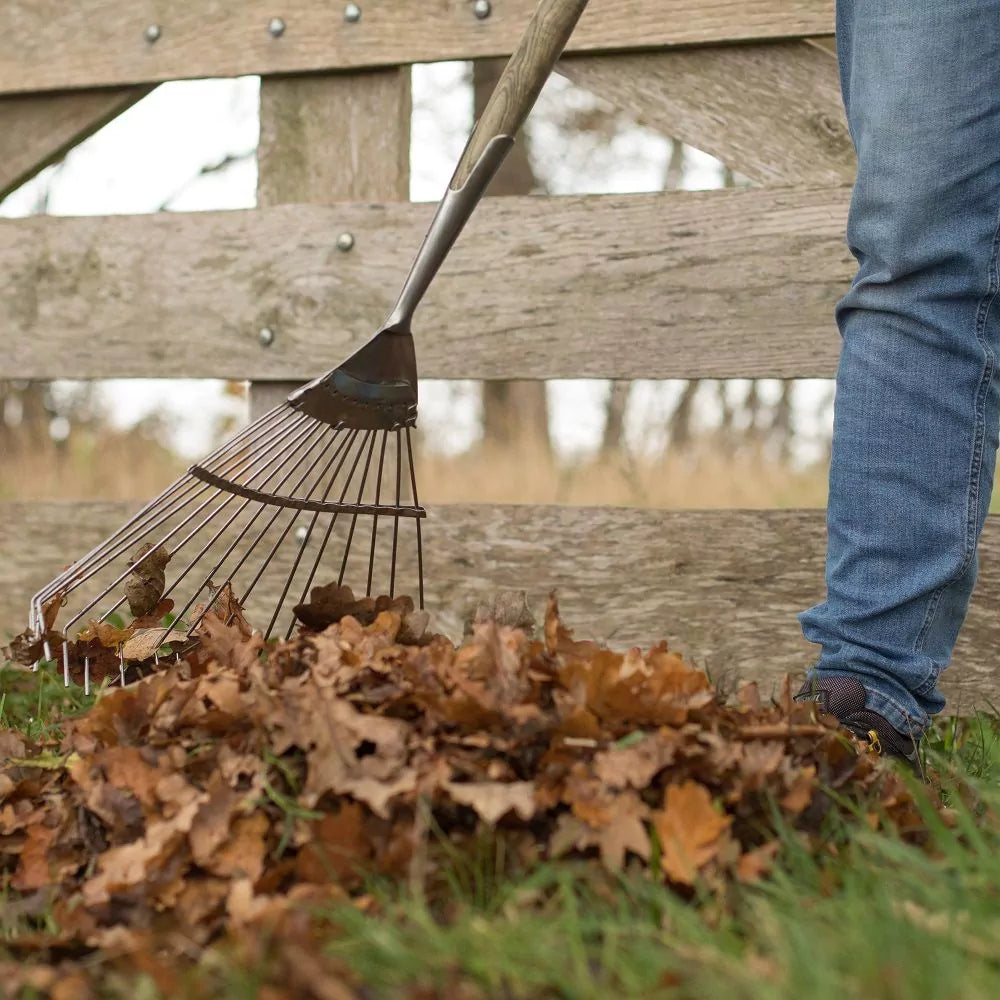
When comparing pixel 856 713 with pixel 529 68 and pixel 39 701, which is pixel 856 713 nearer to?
pixel 529 68

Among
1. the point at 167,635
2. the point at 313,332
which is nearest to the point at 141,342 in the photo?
the point at 313,332

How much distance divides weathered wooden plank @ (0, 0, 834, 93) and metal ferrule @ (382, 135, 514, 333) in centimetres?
83


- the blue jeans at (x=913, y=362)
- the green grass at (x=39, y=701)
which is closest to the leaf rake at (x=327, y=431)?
the green grass at (x=39, y=701)

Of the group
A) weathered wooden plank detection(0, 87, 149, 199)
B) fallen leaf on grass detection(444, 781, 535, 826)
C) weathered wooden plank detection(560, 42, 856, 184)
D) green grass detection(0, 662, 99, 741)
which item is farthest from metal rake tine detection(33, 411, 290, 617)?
weathered wooden plank detection(0, 87, 149, 199)

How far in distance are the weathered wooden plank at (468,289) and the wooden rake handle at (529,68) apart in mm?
744

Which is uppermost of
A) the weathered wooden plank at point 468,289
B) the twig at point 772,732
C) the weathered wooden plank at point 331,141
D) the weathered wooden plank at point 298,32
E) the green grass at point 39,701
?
the weathered wooden plank at point 298,32

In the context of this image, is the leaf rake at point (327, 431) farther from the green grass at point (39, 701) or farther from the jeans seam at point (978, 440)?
the jeans seam at point (978, 440)

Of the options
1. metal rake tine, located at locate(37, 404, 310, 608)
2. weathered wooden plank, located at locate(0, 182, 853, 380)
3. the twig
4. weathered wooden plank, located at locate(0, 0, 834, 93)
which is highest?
weathered wooden plank, located at locate(0, 0, 834, 93)

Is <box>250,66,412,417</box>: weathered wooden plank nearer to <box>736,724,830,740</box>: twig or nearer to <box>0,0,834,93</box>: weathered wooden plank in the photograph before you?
<box>0,0,834,93</box>: weathered wooden plank

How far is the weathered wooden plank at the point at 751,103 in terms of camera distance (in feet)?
8.02

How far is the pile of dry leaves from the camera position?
114cm

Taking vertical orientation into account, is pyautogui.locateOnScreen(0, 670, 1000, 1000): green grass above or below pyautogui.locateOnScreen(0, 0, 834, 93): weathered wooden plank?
below

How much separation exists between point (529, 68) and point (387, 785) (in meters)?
1.18

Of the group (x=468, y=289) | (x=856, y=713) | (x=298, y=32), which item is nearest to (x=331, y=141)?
(x=298, y=32)
